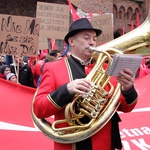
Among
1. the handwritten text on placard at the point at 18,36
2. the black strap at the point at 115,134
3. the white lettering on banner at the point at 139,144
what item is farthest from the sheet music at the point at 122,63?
the handwritten text on placard at the point at 18,36

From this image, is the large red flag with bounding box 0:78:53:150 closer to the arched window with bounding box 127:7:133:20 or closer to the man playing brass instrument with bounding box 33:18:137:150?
the man playing brass instrument with bounding box 33:18:137:150

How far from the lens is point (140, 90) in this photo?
4965mm

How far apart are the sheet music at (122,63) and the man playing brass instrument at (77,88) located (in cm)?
6

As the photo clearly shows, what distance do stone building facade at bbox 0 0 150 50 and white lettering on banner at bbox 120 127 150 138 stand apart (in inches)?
607

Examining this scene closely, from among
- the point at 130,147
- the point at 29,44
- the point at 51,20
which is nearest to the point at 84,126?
the point at 130,147

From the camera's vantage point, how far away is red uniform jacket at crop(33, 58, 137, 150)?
103 inches

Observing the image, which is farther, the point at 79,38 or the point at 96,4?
the point at 96,4

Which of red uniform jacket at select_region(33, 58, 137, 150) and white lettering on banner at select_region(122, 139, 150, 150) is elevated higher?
red uniform jacket at select_region(33, 58, 137, 150)

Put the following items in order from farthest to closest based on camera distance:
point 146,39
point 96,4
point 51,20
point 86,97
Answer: point 96,4, point 51,20, point 146,39, point 86,97

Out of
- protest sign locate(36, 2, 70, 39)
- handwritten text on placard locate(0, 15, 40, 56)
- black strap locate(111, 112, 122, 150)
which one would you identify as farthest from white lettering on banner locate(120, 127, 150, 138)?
protest sign locate(36, 2, 70, 39)

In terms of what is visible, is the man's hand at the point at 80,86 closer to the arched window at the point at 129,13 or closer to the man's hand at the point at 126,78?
the man's hand at the point at 126,78

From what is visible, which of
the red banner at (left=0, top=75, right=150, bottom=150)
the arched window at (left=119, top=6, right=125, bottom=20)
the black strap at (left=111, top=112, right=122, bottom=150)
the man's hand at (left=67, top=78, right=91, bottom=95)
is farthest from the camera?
the arched window at (left=119, top=6, right=125, bottom=20)

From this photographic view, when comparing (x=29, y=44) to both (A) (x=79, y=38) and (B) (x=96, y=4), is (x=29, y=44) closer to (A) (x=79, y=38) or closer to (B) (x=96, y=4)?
(A) (x=79, y=38)

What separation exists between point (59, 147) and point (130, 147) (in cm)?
139
